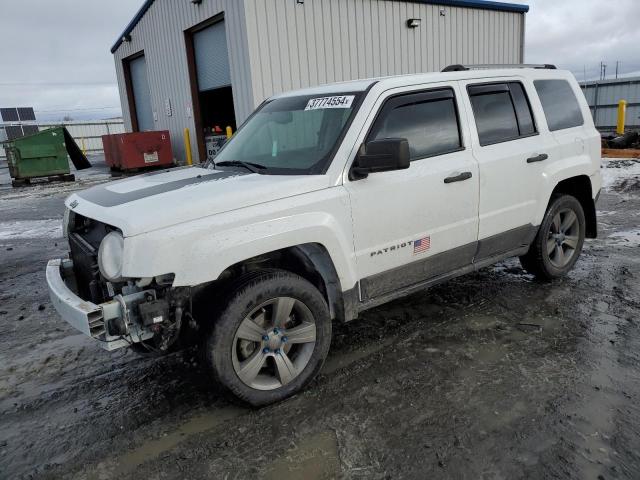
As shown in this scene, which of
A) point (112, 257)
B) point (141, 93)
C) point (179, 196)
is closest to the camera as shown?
point (112, 257)

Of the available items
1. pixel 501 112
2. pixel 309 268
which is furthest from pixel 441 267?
pixel 501 112

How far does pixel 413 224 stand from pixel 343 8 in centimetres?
1085

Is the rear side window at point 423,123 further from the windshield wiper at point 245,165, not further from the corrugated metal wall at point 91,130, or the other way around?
the corrugated metal wall at point 91,130

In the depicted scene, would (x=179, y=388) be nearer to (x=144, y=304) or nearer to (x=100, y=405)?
(x=100, y=405)

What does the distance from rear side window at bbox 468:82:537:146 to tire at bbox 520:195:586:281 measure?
834 millimetres

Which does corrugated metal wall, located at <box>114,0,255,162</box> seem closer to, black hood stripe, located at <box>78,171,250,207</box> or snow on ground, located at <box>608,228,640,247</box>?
snow on ground, located at <box>608,228,640,247</box>

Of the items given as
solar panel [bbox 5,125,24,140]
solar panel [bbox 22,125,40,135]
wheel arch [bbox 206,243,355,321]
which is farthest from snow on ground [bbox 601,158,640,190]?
solar panel [bbox 22,125,40,135]

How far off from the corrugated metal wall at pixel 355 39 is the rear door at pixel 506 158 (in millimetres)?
8661

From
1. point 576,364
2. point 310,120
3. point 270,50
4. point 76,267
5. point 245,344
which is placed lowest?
point 576,364

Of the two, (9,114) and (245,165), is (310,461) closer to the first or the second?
(245,165)

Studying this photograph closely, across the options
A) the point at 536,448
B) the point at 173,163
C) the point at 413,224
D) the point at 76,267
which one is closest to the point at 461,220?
the point at 413,224

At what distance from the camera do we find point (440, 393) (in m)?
3.19

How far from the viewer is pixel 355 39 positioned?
43.8 ft

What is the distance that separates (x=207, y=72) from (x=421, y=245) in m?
12.7
